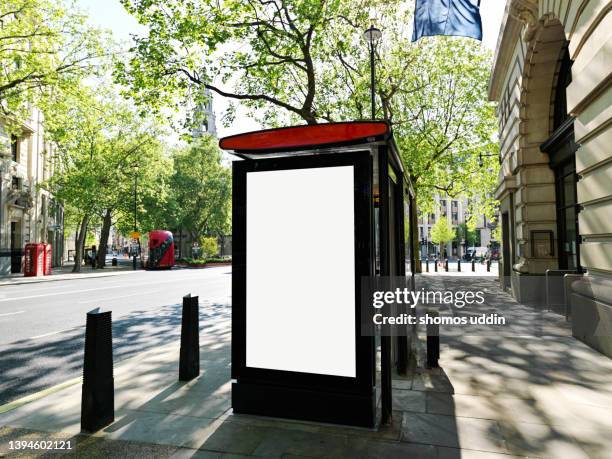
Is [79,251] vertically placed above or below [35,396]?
above

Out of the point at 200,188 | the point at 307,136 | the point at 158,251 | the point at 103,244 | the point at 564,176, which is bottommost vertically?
the point at 158,251

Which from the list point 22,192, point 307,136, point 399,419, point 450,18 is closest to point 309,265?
point 307,136

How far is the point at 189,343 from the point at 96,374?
57.8 inches

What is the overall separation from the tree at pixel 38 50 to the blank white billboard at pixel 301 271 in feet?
64.7

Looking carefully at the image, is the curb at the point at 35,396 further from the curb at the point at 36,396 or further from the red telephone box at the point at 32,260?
the red telephone box at the point at 32,260

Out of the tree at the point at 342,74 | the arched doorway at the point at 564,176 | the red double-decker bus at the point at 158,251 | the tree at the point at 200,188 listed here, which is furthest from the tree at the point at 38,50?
the tree at the point at 200,188

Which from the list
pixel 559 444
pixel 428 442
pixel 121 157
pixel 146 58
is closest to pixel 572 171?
pixel 559 444

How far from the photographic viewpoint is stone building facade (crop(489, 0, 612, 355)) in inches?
228

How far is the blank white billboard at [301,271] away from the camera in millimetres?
3598

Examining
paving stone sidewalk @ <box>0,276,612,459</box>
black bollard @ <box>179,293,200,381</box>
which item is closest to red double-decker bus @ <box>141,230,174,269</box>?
paving stone sidewalk @ <box>0,276,612,459</box>

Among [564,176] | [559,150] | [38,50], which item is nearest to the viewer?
[559,150]

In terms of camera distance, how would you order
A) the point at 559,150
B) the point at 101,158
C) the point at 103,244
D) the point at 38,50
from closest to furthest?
the point at 559,150, the point at 38,50, the point at 101,158, the point at 103,244

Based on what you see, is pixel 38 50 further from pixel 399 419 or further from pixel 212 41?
pixel 399 419

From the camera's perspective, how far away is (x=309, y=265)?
3754 millimetres
